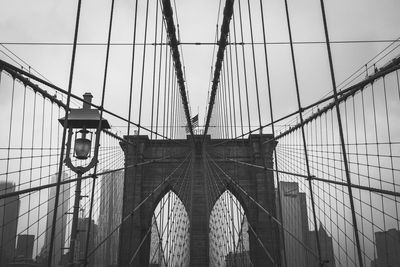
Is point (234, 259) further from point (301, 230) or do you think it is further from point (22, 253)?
point (301, 230)

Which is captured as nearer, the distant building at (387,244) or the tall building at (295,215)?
the distant building at (387,244)

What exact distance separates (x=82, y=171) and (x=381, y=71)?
4.67 meters

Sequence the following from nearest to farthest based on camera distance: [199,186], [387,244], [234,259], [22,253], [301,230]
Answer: [22,253], [387,244], [234,259], [301,230], [199,186]

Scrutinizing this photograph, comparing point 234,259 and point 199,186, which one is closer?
point 234,259

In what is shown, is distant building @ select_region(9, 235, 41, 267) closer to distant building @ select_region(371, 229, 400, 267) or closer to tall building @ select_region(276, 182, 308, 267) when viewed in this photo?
distant building @ select_region(371, 229, 400, 267)

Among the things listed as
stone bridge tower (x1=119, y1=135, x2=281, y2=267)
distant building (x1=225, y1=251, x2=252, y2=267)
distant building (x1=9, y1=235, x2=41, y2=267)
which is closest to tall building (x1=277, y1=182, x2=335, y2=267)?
stone bridge tower (x1=119, y1=135, x2=281, y2=267)

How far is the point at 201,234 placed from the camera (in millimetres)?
15211

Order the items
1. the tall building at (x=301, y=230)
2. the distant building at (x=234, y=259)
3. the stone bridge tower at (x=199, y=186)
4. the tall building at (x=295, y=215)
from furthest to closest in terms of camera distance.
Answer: the stone bridge tower at (x=199, y=186) < the tall building at (x=295, y=215) < the tall building at (x=301, y=230) < the distant building at (x=234, y=259)

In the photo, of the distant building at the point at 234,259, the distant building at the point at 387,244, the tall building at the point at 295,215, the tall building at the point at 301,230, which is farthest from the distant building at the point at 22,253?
the tall building at the point at 295,215

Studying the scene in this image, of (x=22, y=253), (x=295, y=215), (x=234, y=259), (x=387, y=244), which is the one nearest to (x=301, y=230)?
(x=295, y=215)

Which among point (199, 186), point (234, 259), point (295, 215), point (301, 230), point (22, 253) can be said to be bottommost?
point (301, 230)

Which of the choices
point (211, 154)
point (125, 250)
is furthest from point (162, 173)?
point (125, 250)

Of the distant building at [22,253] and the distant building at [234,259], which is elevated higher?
the distant building at [22,253]

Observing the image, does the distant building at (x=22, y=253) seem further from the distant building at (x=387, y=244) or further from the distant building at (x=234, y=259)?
the distant building at (x=387, y=244)
